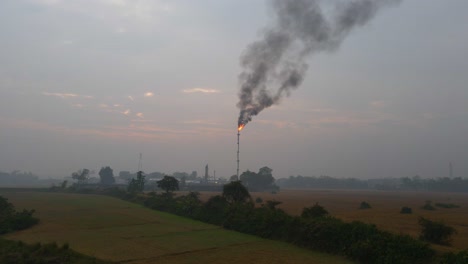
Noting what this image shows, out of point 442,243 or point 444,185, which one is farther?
point 444,185

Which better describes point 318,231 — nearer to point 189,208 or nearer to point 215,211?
point 215,211

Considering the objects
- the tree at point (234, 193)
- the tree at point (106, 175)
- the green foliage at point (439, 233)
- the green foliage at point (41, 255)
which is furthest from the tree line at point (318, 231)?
the tree at point (106, 175)

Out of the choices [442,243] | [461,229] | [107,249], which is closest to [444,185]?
[461,229]

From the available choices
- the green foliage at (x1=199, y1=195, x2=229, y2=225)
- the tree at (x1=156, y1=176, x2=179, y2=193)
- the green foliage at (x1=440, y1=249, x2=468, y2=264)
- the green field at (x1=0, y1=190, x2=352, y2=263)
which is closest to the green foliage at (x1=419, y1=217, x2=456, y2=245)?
the green field at (x1=0, y1=190, x2=352, y2=263)

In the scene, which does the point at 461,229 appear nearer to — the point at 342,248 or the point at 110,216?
the point at 342,248

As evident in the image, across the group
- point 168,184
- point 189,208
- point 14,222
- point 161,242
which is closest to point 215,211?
point 189,208

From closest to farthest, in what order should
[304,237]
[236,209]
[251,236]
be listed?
[304,237]
[251,236]
[236,209]
